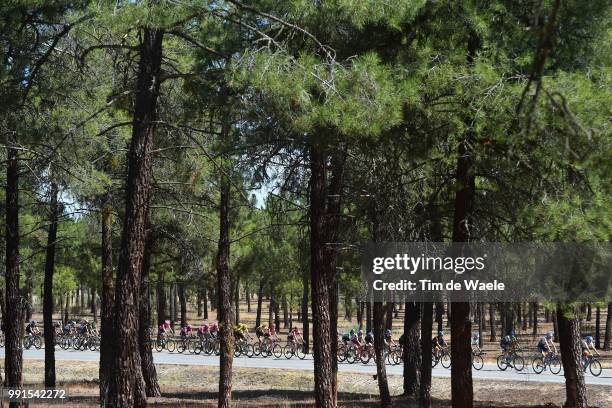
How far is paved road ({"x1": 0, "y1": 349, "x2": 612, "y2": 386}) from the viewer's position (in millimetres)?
22578

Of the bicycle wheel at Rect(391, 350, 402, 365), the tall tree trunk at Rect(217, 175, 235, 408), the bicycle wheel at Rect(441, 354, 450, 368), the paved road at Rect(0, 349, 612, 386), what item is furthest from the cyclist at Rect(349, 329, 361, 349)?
the tall tree trunk at Rect(217, 175, 235, 408)

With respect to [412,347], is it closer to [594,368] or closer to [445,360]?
[594,368]

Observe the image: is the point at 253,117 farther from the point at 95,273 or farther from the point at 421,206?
the point at 95,273

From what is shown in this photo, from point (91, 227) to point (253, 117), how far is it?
28.8ft

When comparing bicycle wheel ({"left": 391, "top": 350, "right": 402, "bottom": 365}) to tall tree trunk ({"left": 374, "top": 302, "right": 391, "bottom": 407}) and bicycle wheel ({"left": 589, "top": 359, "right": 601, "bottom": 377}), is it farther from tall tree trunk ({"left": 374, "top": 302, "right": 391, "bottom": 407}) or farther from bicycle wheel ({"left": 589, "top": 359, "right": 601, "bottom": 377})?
tall tree trunk ({"left": 374, "top": 302, "right": 391, "bottom": 407})

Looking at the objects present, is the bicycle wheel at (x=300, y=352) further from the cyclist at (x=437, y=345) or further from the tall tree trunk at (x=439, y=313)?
the cyclist at (x=437, y=345)

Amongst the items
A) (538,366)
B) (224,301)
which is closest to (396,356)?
(538,366)

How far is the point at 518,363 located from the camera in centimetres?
2539

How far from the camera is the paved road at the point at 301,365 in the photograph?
22.6 m

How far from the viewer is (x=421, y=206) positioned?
11.7 meters

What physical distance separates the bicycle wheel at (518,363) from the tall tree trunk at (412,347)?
21.8 feet

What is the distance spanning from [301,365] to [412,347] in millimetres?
9275

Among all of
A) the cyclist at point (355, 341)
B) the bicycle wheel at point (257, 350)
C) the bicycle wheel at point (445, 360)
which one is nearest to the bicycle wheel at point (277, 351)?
the bicycle wheel at point (257, 350)

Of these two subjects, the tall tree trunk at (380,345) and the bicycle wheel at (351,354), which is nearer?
the tall tree trunk at (380,345)
